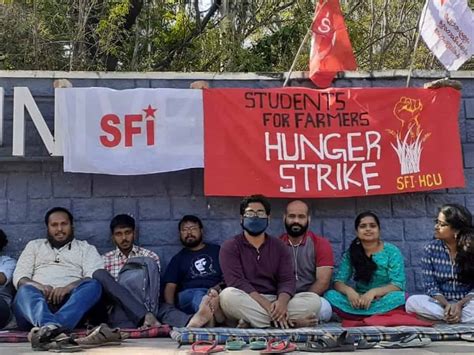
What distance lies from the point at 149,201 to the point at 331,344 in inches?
105

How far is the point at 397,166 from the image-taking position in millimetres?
6289

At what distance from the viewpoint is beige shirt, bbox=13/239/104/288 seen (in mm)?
5586

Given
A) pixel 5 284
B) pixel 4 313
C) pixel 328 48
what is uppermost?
pixel 328 48

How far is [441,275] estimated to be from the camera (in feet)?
17.9

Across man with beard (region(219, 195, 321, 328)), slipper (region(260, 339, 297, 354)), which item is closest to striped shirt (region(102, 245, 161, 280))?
man with beard (region(219, 195, 321, 328))

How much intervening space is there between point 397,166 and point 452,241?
1.06 meters

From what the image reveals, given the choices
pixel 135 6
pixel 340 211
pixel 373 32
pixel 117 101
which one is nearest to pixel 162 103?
pixel 117 101

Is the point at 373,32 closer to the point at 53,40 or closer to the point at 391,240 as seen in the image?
the point at 53,40

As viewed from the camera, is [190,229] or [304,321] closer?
[304,321]

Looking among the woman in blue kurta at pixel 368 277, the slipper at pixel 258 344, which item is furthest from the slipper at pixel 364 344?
the woman in blue kurta at pixel 368 277

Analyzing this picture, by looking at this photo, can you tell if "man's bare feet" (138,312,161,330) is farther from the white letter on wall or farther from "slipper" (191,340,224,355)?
the white letter on wall

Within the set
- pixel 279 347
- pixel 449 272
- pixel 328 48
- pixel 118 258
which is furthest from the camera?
pixel 328 48

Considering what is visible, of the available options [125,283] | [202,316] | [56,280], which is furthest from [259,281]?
[56,280]

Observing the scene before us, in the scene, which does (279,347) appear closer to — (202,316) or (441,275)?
(202,316)
